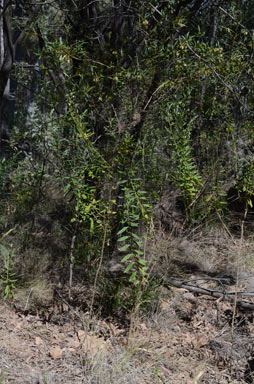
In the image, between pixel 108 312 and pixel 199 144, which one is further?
pixel 199 144

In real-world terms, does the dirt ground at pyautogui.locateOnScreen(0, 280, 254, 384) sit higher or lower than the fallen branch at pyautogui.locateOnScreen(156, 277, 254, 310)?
lower

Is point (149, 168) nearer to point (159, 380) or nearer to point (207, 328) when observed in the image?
point (207, 328)

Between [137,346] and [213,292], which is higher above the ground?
[213,292]

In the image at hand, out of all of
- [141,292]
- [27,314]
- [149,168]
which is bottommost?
[27,314]

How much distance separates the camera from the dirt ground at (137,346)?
2.79 meters

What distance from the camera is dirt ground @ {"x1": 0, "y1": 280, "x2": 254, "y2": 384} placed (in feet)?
9.15

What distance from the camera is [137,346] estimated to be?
3047 mm

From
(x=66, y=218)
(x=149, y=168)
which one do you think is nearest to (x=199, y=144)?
(x=149, y=168)

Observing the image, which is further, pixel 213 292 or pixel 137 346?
pixel 213 292

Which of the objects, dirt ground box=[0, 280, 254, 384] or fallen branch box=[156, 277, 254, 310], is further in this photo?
fallen branch box=[156, 277, 254, 310]

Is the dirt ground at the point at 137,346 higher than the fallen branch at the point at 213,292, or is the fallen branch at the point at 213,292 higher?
the fallen branch at the point at 213,292

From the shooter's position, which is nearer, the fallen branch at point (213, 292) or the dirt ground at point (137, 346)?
the dirt ground at point (137, 346)

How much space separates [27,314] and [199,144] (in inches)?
100.0

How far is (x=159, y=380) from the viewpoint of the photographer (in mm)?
2797
